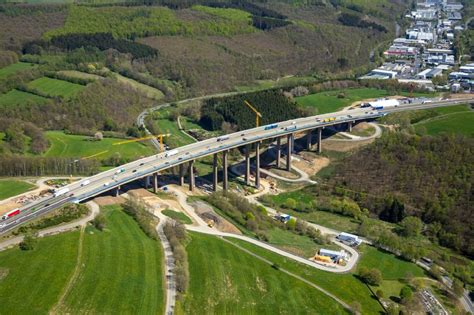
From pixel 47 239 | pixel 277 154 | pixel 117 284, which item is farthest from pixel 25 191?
pixel 277 154

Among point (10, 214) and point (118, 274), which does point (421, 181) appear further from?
point (10, 214)

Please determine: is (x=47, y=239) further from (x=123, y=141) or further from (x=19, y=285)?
(x=123, y=141)

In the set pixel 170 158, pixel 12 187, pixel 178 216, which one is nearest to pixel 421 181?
pixel 178 216

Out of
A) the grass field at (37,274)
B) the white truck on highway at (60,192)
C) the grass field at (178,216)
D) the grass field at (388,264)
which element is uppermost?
the white truck on highway at (60,192)

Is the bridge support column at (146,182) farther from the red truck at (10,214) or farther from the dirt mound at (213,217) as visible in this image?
the red truck at (10,214)

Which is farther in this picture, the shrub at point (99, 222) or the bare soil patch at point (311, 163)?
the bare soil patch at point (311, 163)

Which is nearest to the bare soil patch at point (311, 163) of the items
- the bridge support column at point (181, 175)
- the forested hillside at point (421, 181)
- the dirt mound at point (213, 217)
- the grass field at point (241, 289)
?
the forested hillside at point (421, 181)

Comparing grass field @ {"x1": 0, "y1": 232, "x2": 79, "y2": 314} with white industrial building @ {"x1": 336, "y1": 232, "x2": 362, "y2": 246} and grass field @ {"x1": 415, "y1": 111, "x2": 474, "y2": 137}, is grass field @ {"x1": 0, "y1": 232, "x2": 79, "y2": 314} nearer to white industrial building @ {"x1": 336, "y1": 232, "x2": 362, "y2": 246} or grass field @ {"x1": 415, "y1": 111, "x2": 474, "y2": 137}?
white industrial building @ {"x1": 336, "y1": 232, "x2": 362, "y2": 246}
